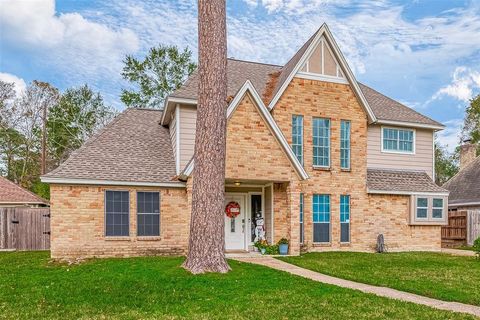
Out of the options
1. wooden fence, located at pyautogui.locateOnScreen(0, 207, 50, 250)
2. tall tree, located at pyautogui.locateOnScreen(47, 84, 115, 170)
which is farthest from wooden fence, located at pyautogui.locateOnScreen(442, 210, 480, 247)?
tall tree, located at pyautogui.locateOnScreen(47, 84, 115, 170)

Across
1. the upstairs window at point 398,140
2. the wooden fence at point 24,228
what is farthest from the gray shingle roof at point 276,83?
the wooden fence at point 24,228

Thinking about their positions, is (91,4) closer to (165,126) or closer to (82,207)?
(165,126)

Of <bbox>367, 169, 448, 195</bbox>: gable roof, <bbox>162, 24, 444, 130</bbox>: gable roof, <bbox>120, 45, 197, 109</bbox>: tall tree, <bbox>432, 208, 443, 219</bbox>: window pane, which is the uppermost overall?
<bbox>120, 45, 197, 109</bbox>: tall tree

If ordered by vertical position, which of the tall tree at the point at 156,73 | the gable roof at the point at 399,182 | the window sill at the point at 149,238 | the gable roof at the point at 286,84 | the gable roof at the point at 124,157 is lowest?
the window sill at the point at 149,238

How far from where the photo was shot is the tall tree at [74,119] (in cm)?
3550

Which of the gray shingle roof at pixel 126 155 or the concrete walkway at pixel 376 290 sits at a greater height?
the gray shingle roof at pixel 126 155

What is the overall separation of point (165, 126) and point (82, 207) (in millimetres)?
5601

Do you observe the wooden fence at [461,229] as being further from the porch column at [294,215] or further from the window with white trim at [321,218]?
the porch column at [294,215]

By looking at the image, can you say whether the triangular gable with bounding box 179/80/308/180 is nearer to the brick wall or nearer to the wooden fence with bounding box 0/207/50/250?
the brick wall

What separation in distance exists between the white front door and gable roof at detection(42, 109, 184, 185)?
109 inches

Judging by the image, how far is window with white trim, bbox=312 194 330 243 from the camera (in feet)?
54.6

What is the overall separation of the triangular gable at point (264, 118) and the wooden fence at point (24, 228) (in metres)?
8.21

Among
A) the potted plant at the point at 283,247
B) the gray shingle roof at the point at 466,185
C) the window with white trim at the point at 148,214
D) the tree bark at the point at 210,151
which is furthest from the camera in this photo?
the gray shingle roof at the point at 466,185

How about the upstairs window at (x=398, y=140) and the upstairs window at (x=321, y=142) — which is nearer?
the upstairs window at (x=321, y=142)
